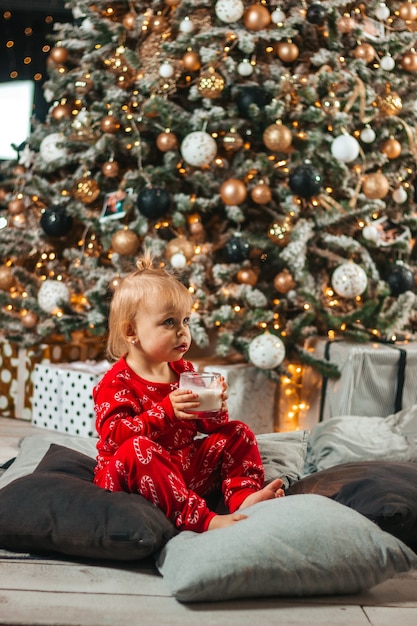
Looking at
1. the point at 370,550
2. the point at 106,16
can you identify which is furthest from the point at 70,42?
the point at 370,550

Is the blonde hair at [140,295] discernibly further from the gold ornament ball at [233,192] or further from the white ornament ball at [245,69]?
the white ornament ball at [245,69]

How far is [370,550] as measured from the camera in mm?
1694

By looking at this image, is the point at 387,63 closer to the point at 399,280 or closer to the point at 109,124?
the point at 399,280

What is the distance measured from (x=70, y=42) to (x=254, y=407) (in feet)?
6.83

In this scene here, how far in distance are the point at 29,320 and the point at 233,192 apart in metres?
1.17

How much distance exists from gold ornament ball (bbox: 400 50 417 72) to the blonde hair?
95.0 inches

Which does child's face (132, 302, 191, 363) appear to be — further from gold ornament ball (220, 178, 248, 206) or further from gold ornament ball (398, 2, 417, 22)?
gold ornament ball (398, 2, 417, 22)

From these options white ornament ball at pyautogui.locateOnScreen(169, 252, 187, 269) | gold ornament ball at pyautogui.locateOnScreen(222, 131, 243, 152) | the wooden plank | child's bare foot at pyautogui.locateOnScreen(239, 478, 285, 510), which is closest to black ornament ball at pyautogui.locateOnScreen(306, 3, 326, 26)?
gold ornament ball at pyautogui.locateOnScreen(222, 131, 243, 152)

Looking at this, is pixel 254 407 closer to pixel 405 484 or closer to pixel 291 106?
pixel 291 106

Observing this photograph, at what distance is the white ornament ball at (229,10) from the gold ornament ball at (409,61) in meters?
0.91

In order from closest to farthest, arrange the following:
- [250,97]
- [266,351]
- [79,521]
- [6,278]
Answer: [79,521], [266,351], [250,97], [6,278]

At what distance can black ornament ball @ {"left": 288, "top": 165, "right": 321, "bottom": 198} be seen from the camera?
142 inches

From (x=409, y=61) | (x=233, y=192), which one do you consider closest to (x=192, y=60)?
(x=233, y=192)

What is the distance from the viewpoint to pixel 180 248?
3.68 metres
